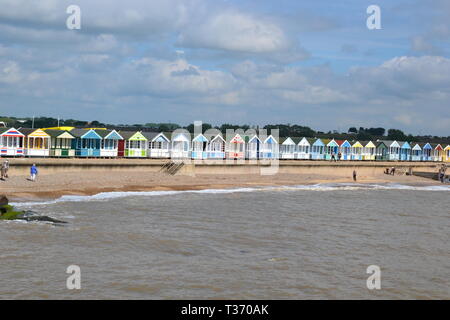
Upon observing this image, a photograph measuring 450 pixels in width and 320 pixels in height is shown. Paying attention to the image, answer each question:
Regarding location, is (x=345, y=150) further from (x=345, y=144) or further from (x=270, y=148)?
(x=270, y=148)

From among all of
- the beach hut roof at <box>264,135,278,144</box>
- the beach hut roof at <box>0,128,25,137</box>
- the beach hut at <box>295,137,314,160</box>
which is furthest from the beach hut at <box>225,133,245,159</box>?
the beach hut roof at <box>0,128,25,137</box>

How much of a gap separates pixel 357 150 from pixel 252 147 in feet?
76.7

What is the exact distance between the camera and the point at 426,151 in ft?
331

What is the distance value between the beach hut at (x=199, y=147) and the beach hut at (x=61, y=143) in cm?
1371

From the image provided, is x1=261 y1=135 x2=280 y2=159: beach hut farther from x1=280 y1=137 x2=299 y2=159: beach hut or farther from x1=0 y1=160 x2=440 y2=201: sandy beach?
x1=0 y1=160 x2=440 y2=201: sandy beach

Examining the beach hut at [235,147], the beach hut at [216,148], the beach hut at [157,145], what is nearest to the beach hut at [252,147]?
the beach hut at [235,147]

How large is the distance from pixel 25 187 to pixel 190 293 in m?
24.1

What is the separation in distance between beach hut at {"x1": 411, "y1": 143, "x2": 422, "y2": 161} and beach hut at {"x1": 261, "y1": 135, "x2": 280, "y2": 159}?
3495 cm

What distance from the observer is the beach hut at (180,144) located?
6056 centimetres

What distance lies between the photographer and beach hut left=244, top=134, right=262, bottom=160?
69375 millimetres

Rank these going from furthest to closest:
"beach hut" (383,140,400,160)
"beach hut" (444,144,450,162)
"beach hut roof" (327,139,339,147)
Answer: "beach hut" (444,144,450,162)
"beach hut" (383,140,400,160)
"beach hut roof" (327,139,339,147)

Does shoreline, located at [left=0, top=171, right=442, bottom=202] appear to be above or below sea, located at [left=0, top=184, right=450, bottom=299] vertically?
above

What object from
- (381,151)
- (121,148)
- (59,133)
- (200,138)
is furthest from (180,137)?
(381,151)
